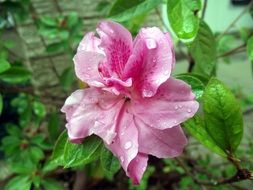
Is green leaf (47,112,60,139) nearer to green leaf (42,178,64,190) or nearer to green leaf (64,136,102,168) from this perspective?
green leaf (42,178,64,190)

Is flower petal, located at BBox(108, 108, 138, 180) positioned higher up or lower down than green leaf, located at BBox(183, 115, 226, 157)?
higher up

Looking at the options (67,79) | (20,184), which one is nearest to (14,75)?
(20,184)

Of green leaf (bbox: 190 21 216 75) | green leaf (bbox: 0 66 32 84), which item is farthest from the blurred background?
green leaf (bbox: 190 21 216 75)

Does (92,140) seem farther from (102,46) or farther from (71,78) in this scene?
(71,78)

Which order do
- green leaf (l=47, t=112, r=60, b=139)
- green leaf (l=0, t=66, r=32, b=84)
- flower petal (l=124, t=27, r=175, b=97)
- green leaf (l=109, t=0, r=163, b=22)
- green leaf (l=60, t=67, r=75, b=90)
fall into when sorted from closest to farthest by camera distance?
1. flower petal (l=124, t=27, r=175, b=97)
2. green leaf (l=109, t=0, r=163, b=22)
3. green leaf (l=0, t=66, r=32, b=84)
4. green leaf (l=47, t=112, r=60, b=139)
5. green leaf (l=60, t=67, r=75, b=90)

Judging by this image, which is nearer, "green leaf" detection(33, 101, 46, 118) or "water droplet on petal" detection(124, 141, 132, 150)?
"water droplet on petal" detection(124, 141, 132, 150)

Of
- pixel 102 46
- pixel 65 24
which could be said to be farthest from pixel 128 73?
pixel 65 24
